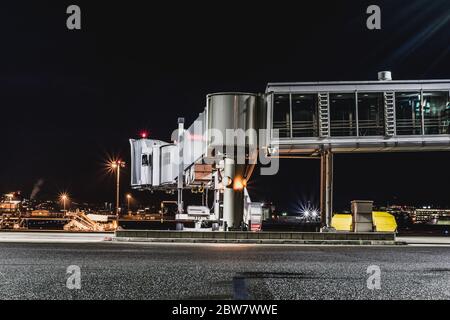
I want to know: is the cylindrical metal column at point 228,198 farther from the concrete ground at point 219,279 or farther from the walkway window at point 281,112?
the concrete ground at point 219,279

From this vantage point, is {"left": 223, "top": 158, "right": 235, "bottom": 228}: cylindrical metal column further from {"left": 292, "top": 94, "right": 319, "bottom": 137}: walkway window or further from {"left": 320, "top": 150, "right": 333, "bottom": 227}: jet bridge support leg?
{"left": 320, "top": 150, "right": 333, "bottom": 227}: jet bridge support leg

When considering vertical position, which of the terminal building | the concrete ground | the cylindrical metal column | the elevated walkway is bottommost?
the elevated walkway

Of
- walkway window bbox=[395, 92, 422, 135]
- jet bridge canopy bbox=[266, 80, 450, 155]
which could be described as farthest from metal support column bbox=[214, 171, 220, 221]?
walkway window bbox=[395, 92, 422, 135]

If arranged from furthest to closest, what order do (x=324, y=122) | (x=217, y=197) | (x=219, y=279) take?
(x=217, y=197) → (x=324, y=122) → (x=219, y=279)

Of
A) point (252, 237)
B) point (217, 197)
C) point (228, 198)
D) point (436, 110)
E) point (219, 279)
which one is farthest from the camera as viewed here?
point (217, 197)

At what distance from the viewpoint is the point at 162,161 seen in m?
37.5

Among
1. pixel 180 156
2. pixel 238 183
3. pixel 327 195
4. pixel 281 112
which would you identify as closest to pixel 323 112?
pixel 281 112

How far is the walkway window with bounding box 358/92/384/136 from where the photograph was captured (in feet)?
92.7

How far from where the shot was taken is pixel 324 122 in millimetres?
28188

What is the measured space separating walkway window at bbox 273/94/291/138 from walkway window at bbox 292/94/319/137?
12.1 inches

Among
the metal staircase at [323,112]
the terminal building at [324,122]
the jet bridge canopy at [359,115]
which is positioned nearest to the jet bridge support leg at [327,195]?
the terminal building at [324,122]

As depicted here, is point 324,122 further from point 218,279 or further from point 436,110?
point 218,279

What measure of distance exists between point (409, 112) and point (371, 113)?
1.88 m

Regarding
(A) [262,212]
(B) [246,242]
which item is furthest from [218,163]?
(B) [246,242]
